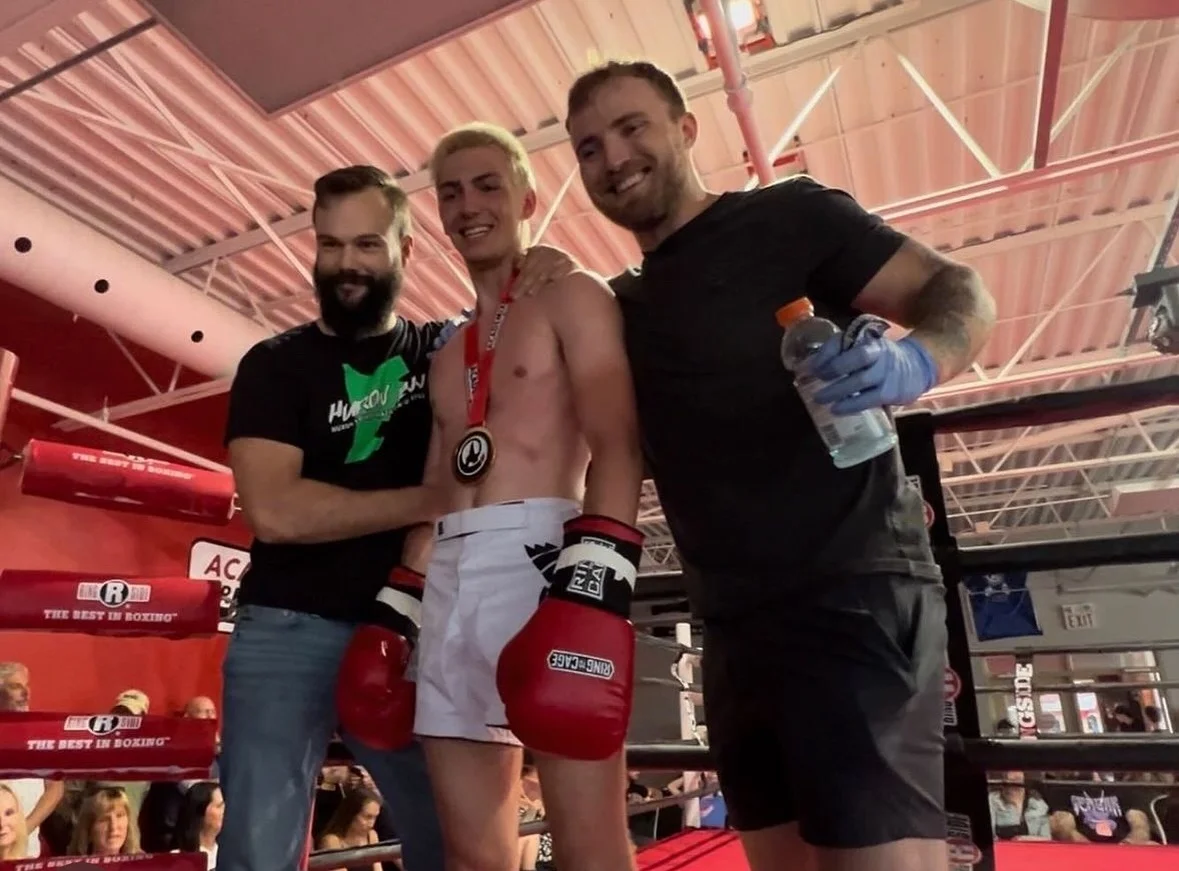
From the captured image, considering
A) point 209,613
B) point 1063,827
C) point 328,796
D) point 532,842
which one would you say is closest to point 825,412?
point 209,613

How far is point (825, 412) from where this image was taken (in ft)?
3.00

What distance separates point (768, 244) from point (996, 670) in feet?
37.7

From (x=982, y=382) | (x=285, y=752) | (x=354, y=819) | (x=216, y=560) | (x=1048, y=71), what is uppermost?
(x=982, y=382)

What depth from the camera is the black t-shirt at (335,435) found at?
1.34 metres

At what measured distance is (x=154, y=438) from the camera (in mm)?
6246

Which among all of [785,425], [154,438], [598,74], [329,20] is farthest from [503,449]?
[154,438]

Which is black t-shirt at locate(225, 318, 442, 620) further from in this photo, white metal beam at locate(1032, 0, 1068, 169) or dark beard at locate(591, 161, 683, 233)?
white metal beam at locate(1032, 0, 1068, 169)

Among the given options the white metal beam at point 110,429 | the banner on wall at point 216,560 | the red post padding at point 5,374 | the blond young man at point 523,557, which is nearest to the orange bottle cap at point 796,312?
the blond young man at point 523,557

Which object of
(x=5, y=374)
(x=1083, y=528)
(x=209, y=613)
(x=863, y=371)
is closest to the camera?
(x=863, y=371)

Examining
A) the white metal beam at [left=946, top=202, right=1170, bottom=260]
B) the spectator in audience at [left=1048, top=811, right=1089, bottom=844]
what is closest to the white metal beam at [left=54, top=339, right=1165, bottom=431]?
the white metal beam at [left=946, top=202, right=1170, bottom=260]

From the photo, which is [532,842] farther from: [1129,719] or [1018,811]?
[1129,719]

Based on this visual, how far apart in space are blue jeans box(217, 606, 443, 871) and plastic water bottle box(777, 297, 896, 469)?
757 mm

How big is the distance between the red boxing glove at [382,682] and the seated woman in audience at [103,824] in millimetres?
2173

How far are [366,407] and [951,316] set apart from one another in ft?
2.79
